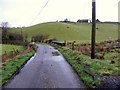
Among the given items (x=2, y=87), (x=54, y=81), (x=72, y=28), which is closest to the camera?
(x=2, y=87)

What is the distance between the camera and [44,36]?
133 m

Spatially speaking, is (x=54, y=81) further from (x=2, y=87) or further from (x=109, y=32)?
(x=109, y=32)

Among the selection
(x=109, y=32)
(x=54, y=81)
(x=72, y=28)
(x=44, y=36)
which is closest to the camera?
(x=54, y=81)

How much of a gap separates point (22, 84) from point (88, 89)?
3362 mm

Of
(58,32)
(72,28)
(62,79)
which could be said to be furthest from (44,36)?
(62,79)

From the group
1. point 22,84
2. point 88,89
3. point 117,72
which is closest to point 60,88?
point 88,89

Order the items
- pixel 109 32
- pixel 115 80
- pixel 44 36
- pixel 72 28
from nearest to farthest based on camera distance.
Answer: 1. pixel 115 80
2. pixel 44 36
3. pixel 109 32
4. pixel 72 28

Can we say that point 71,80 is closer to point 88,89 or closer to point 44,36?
point 88,89

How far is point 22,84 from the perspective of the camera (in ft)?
46.1

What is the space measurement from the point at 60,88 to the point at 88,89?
1197mm

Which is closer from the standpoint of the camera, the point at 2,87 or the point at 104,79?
the point at 104,79

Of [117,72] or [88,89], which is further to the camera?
[117,72]

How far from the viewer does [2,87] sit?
44.0 feet

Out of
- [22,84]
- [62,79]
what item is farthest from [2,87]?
[62,79]
